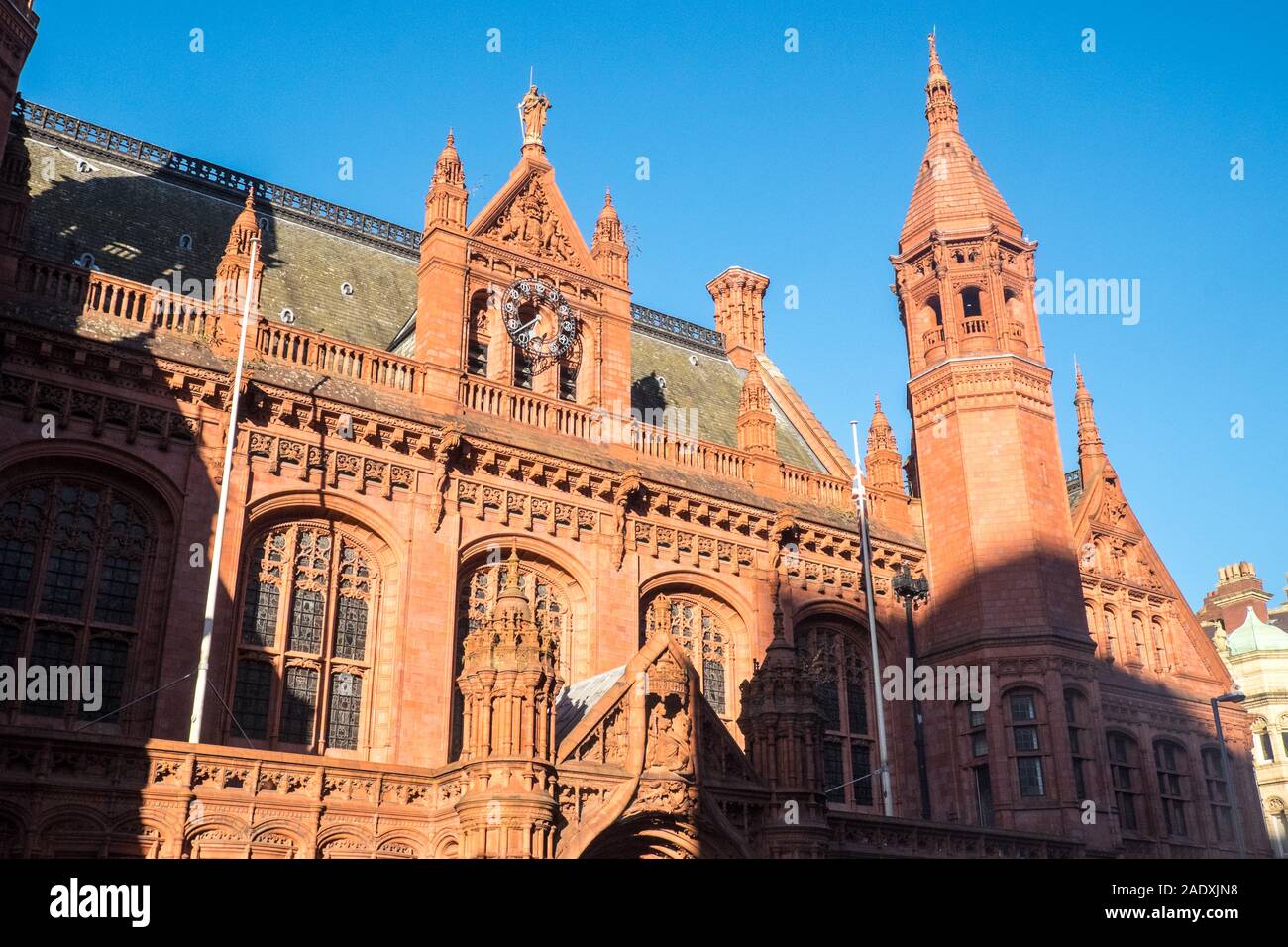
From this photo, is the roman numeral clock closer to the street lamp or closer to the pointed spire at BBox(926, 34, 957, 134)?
the street lamp

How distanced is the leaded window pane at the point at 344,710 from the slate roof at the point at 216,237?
34.2 ft

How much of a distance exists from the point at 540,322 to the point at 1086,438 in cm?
2186

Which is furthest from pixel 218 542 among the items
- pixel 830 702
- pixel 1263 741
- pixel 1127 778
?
pixel 1263 741

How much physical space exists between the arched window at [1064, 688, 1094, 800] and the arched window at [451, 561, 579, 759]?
48.8 ft

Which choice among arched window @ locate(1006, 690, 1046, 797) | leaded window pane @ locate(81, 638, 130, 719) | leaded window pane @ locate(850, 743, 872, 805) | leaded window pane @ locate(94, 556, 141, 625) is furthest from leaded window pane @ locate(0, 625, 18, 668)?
arched window @ locate(1006, 690, 1046, 797)

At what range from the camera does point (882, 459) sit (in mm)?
40875

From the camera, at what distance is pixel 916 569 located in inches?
1528

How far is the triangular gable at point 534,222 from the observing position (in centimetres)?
3503

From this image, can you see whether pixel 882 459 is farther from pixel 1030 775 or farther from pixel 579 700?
pixel 579 700

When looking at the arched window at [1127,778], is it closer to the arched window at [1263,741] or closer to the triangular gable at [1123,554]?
the triangular gable at [1123,554]

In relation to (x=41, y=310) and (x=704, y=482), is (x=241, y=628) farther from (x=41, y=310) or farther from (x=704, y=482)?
(x=704, y=482)

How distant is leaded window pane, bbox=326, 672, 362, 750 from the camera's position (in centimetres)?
2702

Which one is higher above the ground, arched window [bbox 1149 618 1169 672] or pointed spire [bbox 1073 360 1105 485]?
pointed spire [bbox 1073 360 1105 485]
